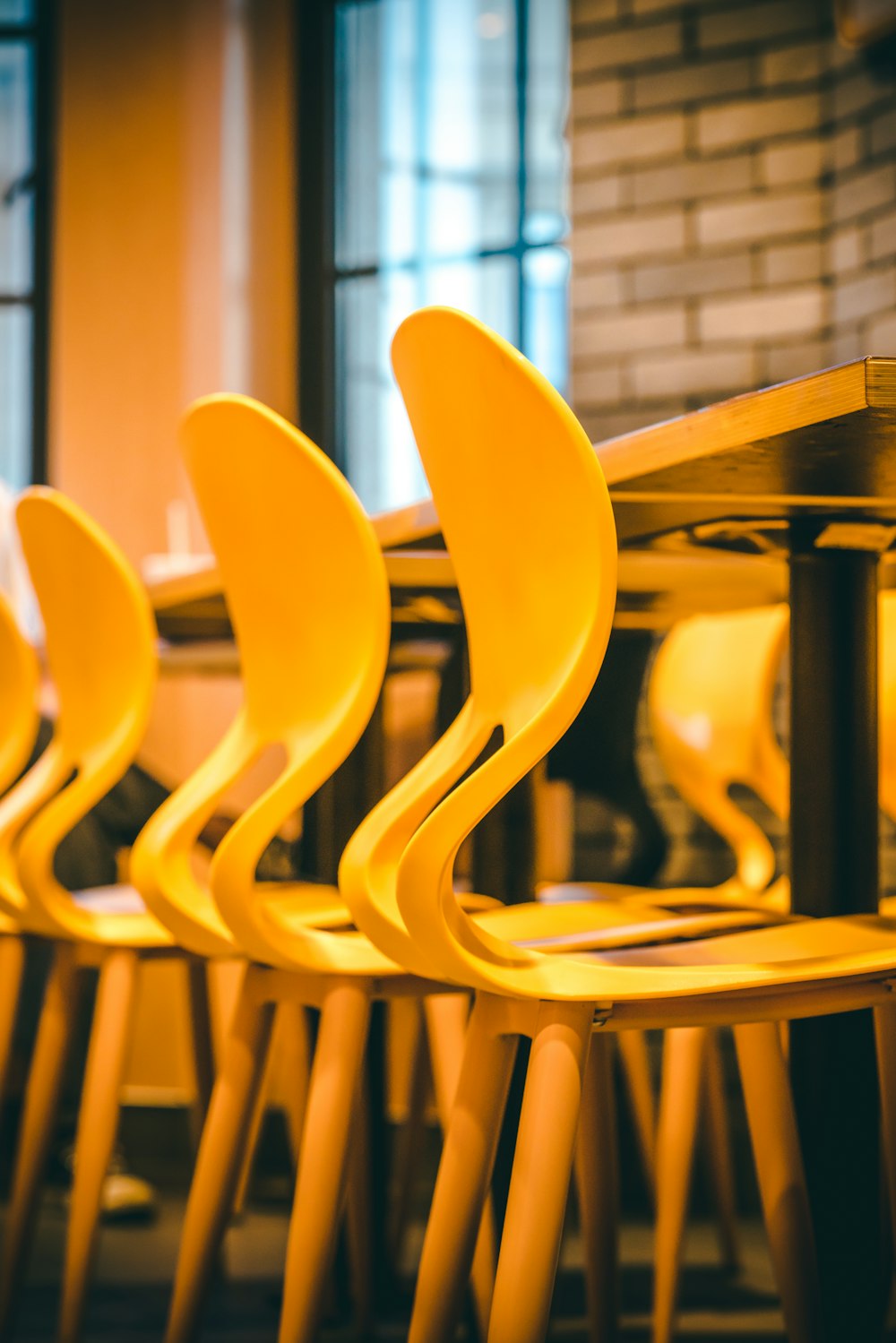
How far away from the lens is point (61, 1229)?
104 inches

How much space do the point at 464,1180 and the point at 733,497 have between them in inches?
22.7

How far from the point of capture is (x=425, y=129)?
146 inches

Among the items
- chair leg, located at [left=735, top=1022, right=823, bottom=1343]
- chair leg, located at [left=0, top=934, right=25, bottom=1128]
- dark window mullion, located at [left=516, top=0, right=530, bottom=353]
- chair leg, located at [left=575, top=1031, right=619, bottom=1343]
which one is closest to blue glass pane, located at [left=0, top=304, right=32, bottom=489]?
dark window mullion, located at [left=516, top=0, right=530, bottom=353]

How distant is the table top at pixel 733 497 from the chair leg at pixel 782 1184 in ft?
1.38

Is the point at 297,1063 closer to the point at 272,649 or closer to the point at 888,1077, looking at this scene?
the point at 272,649

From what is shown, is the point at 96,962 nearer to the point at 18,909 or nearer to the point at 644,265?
the point at 18,909

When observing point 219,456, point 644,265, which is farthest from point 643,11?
point 219,456

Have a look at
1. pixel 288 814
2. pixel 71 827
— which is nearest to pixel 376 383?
pixel 71 827

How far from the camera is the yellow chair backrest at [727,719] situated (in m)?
2.15

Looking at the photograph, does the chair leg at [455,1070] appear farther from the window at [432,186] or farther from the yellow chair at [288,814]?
the window at [432,186]

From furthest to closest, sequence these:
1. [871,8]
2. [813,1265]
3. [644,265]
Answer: [644,265], [871,8], [813,1265]

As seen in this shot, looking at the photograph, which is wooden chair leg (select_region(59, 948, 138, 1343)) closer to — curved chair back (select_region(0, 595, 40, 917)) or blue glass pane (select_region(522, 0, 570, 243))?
curved chair back (select_region(0, 595, 40, 917))

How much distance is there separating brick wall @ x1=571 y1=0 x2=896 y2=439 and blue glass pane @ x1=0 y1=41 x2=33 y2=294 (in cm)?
157

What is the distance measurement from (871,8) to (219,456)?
6.82 ft
